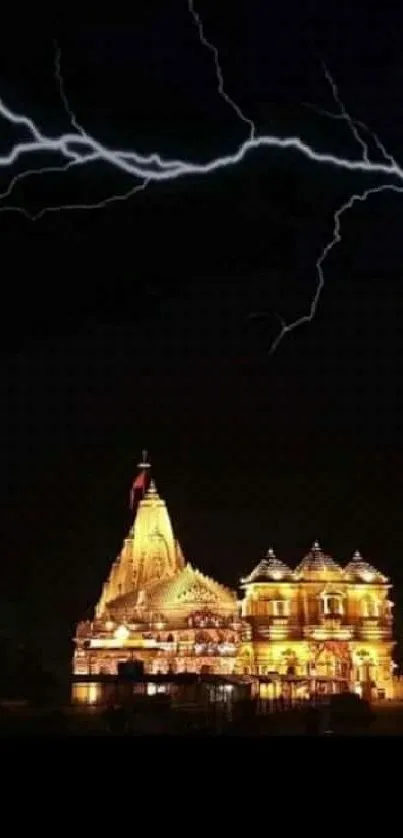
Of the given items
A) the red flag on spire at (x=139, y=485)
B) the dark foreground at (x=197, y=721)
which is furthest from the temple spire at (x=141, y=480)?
the dark foreground at (x=197, y=721)

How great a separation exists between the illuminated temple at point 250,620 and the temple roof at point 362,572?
0.8 inches

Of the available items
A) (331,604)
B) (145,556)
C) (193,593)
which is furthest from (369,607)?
(145,556)

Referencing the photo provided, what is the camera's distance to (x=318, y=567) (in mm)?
25016

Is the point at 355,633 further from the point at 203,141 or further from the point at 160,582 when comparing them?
the point at 203,141

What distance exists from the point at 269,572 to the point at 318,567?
3.19 ft

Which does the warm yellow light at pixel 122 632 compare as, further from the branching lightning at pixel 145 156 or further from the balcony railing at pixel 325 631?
the branching lightning at pixel 145 156

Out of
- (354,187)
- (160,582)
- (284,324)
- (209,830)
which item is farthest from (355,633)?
(209,830)

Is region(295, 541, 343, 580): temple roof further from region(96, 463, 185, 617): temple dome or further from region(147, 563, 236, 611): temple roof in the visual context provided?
region(96, 463, 185, 617): temple dome

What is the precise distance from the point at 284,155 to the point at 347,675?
14250 millimetres

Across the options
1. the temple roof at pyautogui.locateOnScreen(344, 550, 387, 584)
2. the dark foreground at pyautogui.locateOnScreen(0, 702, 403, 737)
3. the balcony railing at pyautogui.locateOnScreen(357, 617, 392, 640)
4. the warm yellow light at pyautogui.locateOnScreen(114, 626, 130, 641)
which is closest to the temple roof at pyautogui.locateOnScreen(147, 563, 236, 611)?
the warm yellow light at pyautogui.locateOnScreen(114, 626, 130, 641)

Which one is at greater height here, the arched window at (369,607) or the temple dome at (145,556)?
the temple dome at (145,556)

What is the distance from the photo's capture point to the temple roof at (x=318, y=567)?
982 inches

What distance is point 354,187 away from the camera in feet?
41.6

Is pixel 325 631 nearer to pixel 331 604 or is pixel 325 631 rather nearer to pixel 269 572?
pixel 331 604
